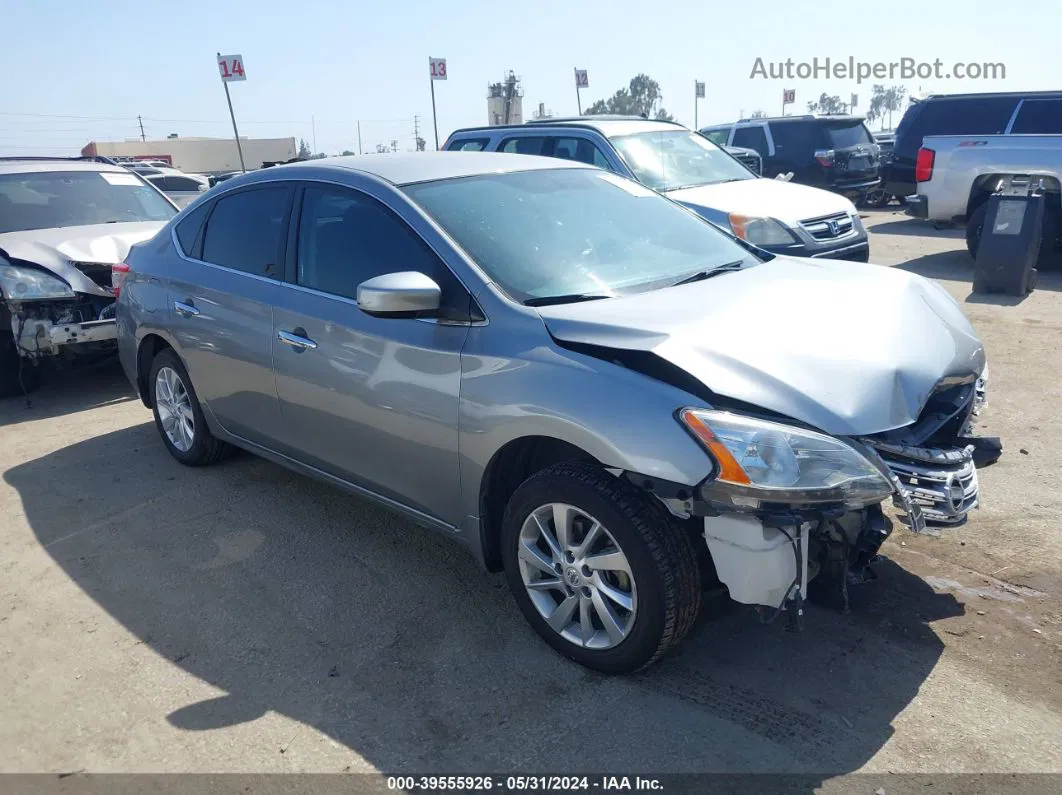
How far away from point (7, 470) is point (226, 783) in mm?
3781

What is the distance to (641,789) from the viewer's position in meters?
2.67

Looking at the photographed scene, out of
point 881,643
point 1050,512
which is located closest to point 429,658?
point 881,643

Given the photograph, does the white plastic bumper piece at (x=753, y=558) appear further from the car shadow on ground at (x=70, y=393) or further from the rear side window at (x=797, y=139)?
the rear side window at (x=797, y=139)

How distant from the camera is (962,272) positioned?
35.0ft

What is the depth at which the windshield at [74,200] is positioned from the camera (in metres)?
7.71

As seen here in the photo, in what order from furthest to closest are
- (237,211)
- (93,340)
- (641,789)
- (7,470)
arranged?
(93,340), (7,470), (237,211), (641,789)

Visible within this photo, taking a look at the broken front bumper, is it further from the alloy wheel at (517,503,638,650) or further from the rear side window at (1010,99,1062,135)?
the rear side window at (1010,99,1062,135)

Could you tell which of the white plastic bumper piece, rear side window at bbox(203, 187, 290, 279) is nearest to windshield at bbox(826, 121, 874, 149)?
rear side window at bbox(203, 187, 290, 279)

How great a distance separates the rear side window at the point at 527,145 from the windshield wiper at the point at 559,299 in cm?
575

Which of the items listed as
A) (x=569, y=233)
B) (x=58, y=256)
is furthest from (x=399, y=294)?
(x=58, y=256)

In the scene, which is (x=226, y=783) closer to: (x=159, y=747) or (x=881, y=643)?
(x=159, y=747)

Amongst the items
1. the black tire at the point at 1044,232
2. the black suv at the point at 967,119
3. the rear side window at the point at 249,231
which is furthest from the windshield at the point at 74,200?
the black suv at the point at 967,119

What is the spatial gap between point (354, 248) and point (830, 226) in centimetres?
581

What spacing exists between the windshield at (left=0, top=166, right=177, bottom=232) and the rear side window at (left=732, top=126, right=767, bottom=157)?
12066mm
